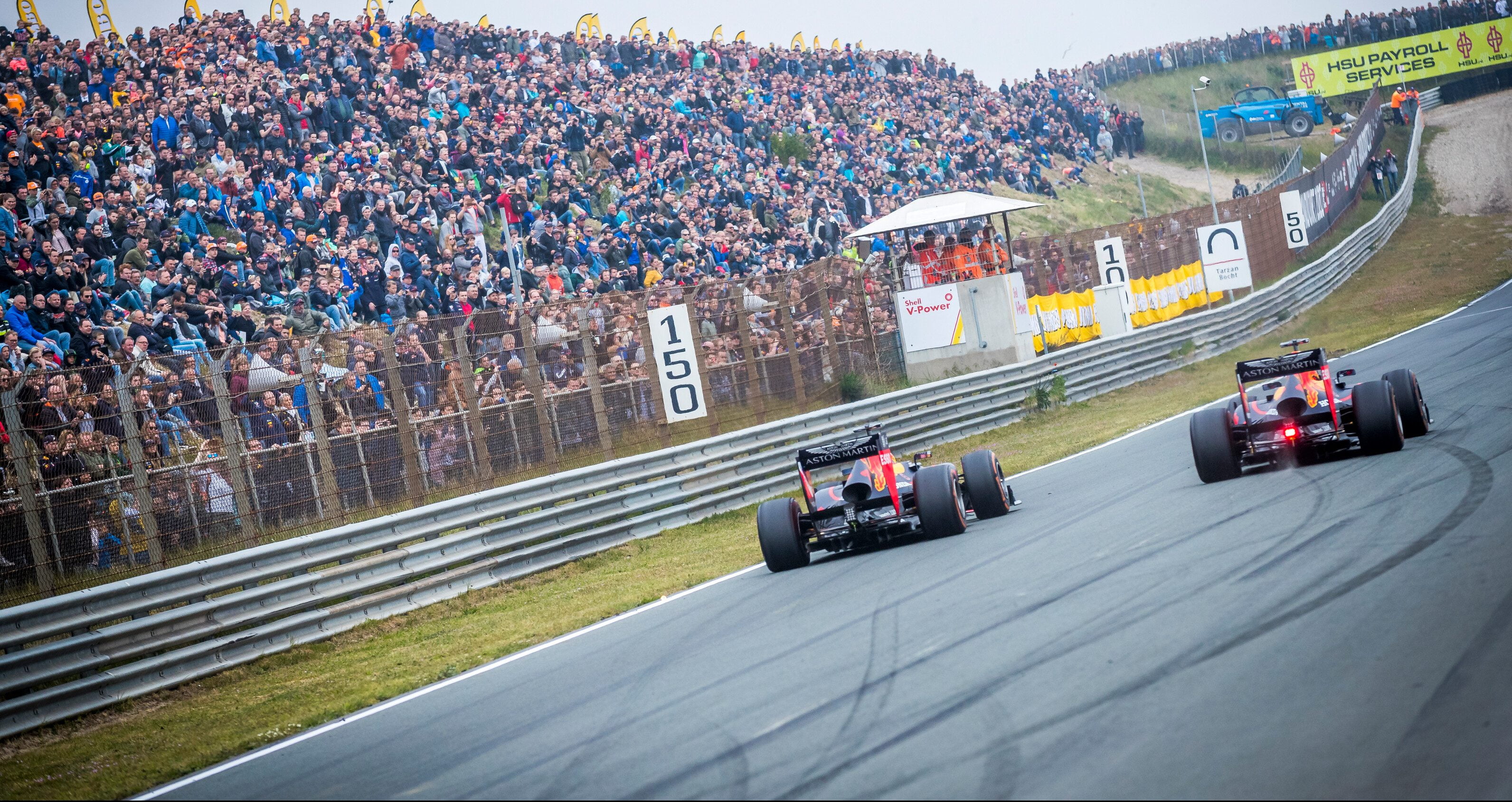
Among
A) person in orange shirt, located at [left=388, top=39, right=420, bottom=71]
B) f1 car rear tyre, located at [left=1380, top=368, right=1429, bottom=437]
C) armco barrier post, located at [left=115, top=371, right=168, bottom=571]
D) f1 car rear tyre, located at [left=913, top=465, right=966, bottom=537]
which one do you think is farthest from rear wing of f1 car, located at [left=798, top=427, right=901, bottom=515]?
person in orange shirt, located at [left=388, top=39, right=420, bottom=71]

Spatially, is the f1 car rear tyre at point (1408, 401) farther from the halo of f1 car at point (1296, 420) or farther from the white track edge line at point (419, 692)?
the white track edge line at point (419, 692)

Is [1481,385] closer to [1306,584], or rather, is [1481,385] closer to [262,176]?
[1306,584]

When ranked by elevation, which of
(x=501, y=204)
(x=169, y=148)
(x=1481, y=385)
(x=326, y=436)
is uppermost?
(x=169, y=148)

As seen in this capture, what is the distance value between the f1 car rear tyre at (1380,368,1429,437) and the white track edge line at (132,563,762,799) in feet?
19.3

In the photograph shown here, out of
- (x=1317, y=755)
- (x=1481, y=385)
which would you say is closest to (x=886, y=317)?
(x=1481, y=385)

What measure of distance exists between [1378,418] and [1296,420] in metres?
0.63

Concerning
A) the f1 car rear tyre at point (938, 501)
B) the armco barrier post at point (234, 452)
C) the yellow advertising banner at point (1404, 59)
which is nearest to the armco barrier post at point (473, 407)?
the armco barrier post at point (234, 452)

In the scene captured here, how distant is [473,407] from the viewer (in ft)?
43.4

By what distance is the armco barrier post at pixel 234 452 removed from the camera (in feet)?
36.4

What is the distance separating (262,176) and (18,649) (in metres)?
9.97

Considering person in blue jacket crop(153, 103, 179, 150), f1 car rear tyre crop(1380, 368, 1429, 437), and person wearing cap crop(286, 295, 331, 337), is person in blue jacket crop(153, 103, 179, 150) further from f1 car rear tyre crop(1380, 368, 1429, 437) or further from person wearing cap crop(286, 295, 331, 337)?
f1 car rear tyre crop(1380, 368, 1429, 437)

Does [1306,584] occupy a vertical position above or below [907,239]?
below

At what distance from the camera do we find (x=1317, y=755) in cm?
467

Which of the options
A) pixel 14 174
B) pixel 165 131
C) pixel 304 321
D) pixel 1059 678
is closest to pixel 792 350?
pixel 304 321
